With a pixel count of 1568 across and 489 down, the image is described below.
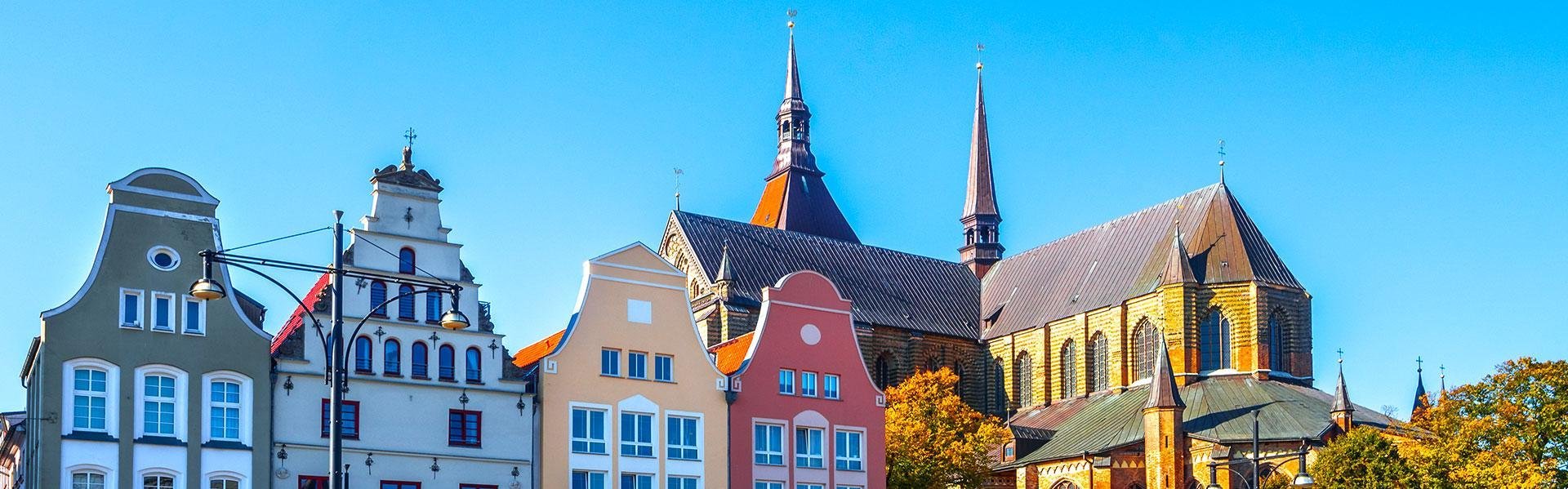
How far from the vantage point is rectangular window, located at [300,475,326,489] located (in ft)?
132

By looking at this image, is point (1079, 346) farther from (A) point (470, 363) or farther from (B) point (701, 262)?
(A) point (470, 363)

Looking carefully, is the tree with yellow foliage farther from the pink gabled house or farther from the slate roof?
the pink gabled house

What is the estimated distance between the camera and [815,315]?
50.1 metres

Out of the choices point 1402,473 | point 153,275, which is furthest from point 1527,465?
point 153,275

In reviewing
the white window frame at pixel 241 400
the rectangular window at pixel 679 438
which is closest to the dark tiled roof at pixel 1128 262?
the rectangular window at pixel 679 438

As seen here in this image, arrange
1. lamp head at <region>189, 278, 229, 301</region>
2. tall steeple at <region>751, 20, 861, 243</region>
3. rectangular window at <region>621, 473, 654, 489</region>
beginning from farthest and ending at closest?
tall steeple at <region>751, 20, 861, 243</region> < rectangular window at <region>621, 473, 654, 489</region> < lamp head at <region>189, 278, 229, 301</region>

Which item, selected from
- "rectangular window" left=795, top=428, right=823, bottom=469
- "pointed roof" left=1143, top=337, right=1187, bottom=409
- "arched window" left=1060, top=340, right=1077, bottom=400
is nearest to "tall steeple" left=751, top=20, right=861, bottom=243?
"arched window" left=1060, top=340, right=1077, bottom=400

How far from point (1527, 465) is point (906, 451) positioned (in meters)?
19.3

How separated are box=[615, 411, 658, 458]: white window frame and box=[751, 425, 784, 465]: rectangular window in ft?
10.4

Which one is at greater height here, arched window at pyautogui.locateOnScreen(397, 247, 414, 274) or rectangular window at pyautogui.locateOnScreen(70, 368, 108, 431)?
arched window at pyautogui.locateOnScreen(397, 247, 414, 274)

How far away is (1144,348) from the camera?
82.4 metres

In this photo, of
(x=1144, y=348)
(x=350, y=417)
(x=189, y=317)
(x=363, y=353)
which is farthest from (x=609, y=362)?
(x=1144, y=348)

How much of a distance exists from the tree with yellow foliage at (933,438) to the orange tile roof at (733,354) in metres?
10.3

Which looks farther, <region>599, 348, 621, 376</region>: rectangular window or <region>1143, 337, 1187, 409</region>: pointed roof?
<region>1143, 337, 1187, 409</region>: pointed roof
